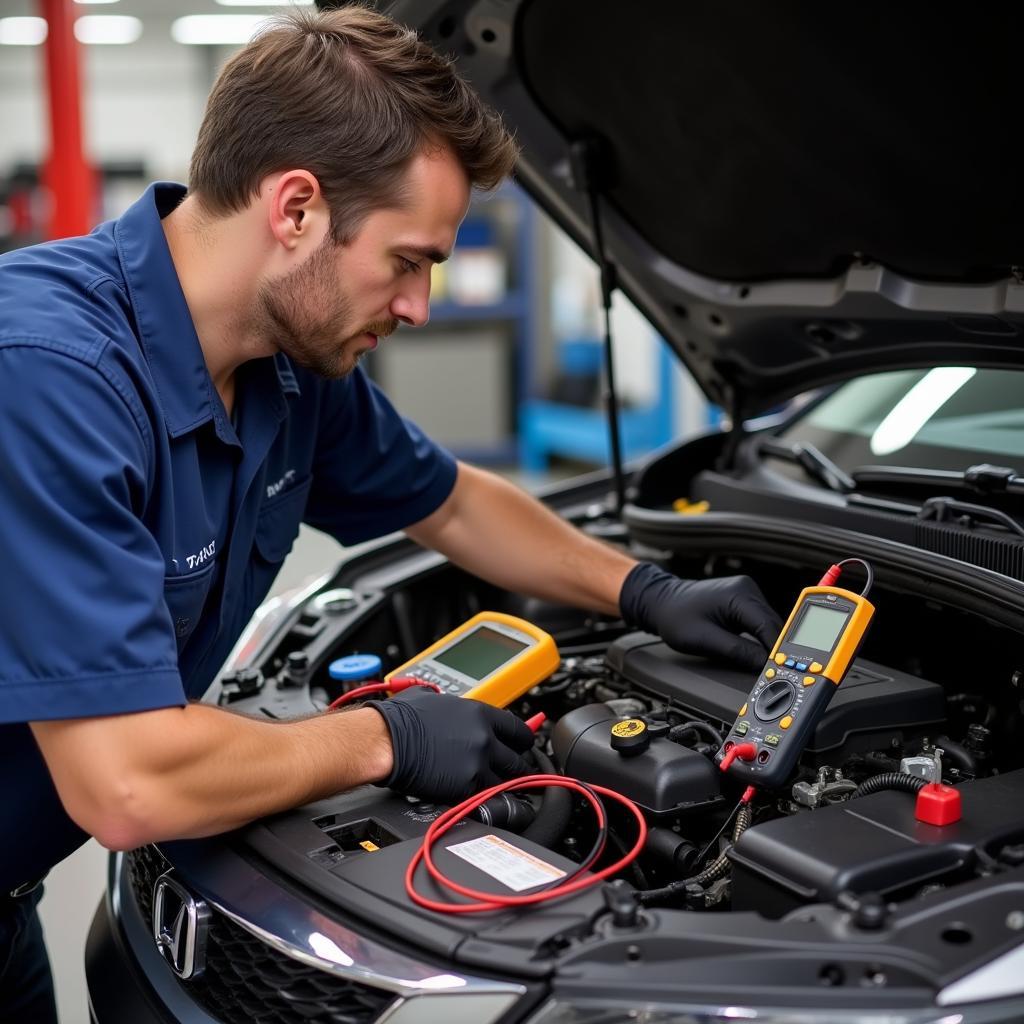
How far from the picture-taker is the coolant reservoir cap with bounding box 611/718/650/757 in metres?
1.33

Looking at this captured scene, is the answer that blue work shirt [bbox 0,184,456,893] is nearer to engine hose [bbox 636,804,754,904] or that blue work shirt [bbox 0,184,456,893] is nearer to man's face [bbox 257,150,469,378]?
man's face [bbox 257,150,469,378]

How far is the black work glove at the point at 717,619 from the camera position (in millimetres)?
1564

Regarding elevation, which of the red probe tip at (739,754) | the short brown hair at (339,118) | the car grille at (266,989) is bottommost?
the car grille at (266,989)

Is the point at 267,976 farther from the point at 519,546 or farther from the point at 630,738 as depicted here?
the point at 519,546

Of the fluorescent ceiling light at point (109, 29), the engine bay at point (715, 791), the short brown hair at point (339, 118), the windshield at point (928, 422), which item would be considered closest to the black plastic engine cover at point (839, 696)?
the engine bay at point (715, 791)

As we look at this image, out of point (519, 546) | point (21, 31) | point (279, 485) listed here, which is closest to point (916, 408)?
point (519, 546)

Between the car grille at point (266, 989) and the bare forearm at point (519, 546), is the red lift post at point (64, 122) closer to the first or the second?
the bare forearm at point (519, 546)

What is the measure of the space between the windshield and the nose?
79 centimetres

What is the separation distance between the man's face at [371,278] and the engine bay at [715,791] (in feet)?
1.58

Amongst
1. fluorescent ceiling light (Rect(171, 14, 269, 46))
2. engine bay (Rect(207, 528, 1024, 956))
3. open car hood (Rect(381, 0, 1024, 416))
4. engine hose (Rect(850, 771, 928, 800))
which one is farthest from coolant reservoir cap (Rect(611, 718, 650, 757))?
fluorescent ceiling light (Rect(171, 14, 269, 46))

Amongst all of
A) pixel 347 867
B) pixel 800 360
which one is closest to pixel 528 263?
pixel 800 360

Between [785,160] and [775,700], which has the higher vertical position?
[785,160]

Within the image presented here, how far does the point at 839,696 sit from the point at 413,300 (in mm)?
671

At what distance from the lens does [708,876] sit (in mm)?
1242
